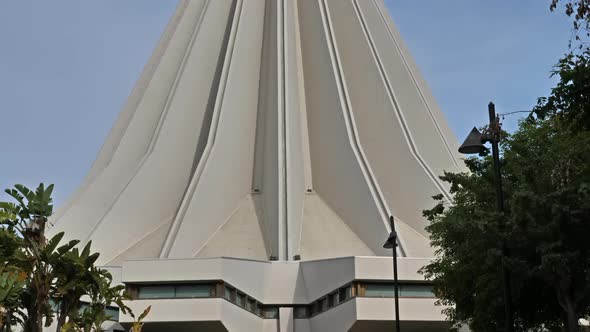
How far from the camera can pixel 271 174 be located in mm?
45062

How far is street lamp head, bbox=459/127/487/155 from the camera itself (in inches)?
550

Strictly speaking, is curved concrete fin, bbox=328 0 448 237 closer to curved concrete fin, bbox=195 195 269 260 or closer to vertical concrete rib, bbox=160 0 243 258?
vertical concrete rib, bbox=160 0 243 258

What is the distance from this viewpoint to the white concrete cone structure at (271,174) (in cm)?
3556

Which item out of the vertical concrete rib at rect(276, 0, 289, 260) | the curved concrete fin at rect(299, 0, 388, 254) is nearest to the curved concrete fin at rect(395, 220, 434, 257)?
the curved concrete fin at rect(299, 0, 388, 254)

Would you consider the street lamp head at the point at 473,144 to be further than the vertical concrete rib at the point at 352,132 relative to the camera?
No

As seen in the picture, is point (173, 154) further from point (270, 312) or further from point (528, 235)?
point (528, 235)

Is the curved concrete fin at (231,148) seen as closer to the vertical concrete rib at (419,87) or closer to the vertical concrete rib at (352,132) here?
the vertical concrete rib at (352,132)

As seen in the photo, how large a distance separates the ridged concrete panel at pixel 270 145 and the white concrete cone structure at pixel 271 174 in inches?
3.9

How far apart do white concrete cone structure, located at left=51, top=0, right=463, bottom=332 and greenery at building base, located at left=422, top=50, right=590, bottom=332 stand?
1391 cm

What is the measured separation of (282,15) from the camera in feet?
173

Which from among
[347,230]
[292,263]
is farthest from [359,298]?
[347,230]

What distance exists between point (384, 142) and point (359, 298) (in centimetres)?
1502

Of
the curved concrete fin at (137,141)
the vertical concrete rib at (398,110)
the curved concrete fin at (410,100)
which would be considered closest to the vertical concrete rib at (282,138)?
the vertical concrete rib at (398,110)

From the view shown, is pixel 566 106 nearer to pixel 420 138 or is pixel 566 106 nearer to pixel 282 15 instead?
pixel 420 138
